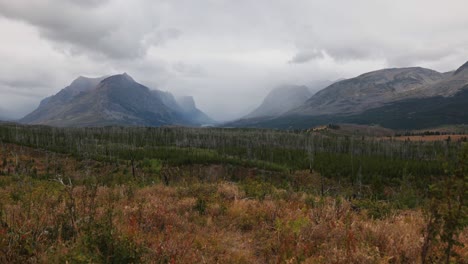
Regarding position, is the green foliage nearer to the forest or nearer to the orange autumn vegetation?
the forest

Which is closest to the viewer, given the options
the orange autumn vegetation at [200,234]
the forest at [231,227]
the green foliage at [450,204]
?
the green foliage at [450,204]

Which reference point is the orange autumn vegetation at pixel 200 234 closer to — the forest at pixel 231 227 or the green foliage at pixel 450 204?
the forest at pixel 231 227

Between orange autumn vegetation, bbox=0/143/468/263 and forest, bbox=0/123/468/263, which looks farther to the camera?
orange autumn vegetation, bbox=0/143/468/263

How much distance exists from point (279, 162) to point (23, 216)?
354ft

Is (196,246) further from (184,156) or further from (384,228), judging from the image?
(184,156)

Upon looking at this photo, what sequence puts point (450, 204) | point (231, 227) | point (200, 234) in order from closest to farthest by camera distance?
1. point (450, 204)
2. point (200, 234)
3. point (231, 227)

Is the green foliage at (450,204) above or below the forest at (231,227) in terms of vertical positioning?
above

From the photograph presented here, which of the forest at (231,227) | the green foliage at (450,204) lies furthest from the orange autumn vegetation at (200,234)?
the green foliage at (450,204)

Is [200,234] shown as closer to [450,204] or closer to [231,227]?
[231,227]

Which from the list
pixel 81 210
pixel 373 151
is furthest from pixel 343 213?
pixel 373 151

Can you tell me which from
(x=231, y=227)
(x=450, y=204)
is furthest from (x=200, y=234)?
(x=450, y=204)

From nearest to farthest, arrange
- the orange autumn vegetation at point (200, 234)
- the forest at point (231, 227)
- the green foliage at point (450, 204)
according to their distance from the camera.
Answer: the green foliage at point (450, 204) → the forest at point (231, 227) → the orange autumn vegetation at point (200, 234)

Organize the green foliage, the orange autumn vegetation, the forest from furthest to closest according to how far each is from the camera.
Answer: the orange autumn vegetation < the forest < the green foliage

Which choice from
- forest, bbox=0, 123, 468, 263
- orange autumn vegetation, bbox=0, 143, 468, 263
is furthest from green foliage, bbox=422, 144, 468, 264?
orange autumn vegetation, bbox=0, 143, 468, 263
